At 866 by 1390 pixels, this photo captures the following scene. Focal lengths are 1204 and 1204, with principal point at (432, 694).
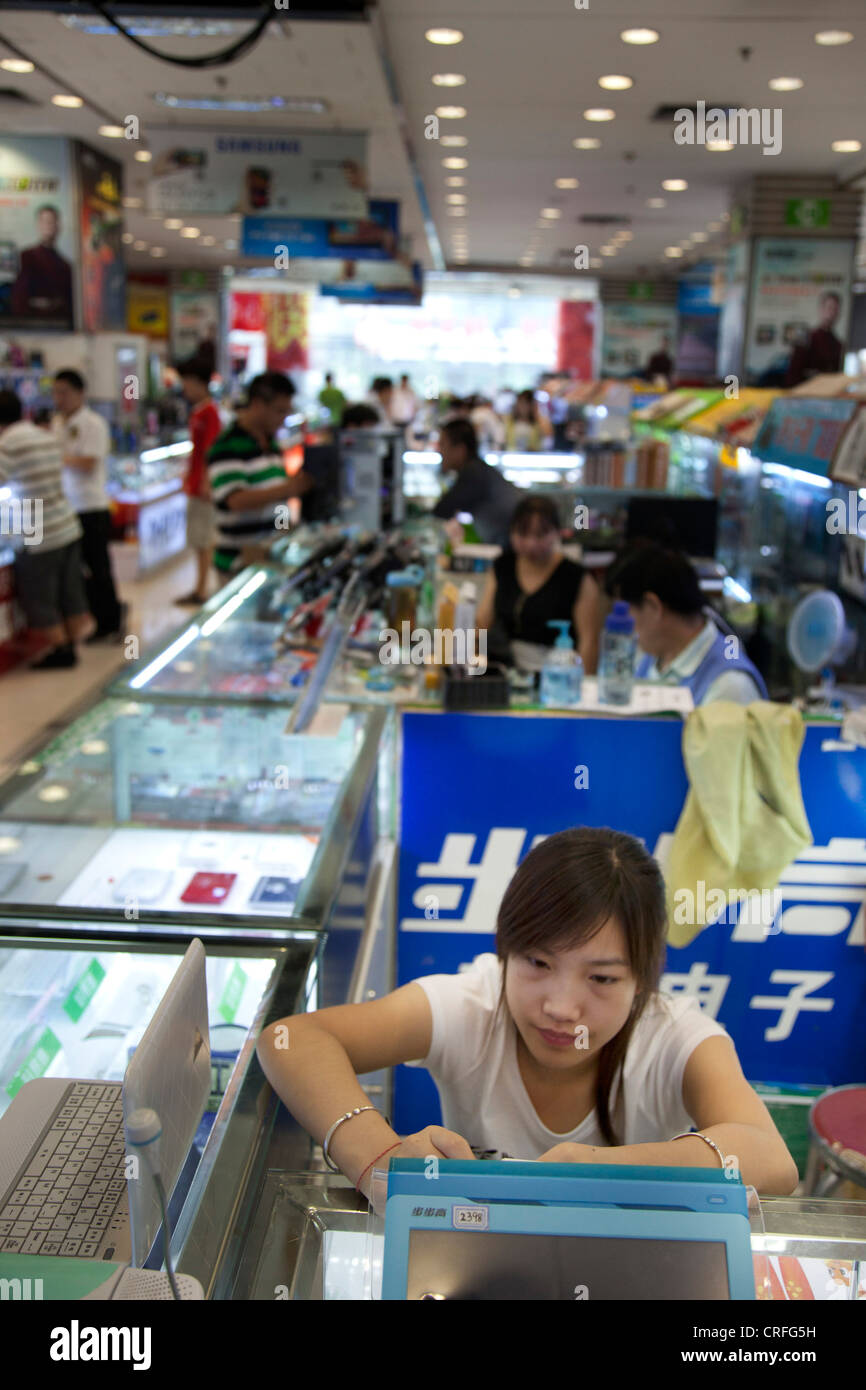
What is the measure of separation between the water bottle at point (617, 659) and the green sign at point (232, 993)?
1804 mm

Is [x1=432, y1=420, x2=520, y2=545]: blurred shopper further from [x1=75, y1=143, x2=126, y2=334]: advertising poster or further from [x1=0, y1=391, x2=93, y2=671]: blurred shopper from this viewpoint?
[x1=75, y1=143, x2=126, y2=334]: advertising poster

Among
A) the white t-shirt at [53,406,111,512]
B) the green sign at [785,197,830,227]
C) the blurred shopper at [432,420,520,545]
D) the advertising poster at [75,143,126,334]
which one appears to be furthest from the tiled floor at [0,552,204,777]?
the green sign at [785,197,830,227]

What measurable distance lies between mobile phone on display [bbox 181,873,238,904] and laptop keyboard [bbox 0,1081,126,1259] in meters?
0.85

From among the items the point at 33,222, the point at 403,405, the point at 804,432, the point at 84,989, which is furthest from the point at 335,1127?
the point at 403,405

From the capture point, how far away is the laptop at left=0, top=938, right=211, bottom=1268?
1.16 m

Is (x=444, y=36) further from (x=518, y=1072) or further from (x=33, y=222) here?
(x=518, y=1072)

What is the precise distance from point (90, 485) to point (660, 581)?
5.58 meters

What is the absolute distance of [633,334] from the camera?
66.4 ft

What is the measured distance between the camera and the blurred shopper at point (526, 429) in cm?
1311

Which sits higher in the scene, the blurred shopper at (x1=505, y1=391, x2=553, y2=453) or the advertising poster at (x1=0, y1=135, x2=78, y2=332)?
the advertising poster at (x1=0, y1=135, x2=78, y2=332)

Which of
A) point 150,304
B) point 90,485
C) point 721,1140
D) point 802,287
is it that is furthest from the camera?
point 150,304

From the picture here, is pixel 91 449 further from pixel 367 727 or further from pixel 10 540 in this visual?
pixel 367 727
